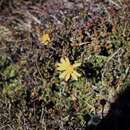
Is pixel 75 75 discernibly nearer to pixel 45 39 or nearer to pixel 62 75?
pixel 62 75

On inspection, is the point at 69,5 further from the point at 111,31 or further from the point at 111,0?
the point at 111,31

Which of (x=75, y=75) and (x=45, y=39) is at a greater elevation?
(x=45, y=39)

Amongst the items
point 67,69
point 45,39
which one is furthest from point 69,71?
point 45,39

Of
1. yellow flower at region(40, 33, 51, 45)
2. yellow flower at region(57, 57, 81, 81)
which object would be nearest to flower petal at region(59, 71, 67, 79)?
yellow flower at region(57, 57, 81, 81)

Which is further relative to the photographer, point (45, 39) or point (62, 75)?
point (45, 39)

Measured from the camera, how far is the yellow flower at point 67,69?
10.8 ft

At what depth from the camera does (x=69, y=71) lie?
3293 mm

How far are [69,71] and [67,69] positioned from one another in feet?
0.09

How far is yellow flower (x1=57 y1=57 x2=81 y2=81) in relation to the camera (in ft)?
10.8

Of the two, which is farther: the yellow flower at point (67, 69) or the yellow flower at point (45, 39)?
the yellow flower at point (45, 39)

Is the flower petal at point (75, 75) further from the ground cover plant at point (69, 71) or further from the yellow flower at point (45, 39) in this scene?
the yellow flower at point (45, 39)

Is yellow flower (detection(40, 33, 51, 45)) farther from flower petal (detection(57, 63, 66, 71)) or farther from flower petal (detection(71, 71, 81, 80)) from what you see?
flower petal (detection(71, 71, 81, 80))

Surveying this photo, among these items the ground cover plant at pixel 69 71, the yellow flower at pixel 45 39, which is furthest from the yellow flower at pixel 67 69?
the yellow flower at pixel 45 39

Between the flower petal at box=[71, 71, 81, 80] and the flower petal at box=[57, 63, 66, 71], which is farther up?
the flower petal at box=[57, 63, 66, 71]
